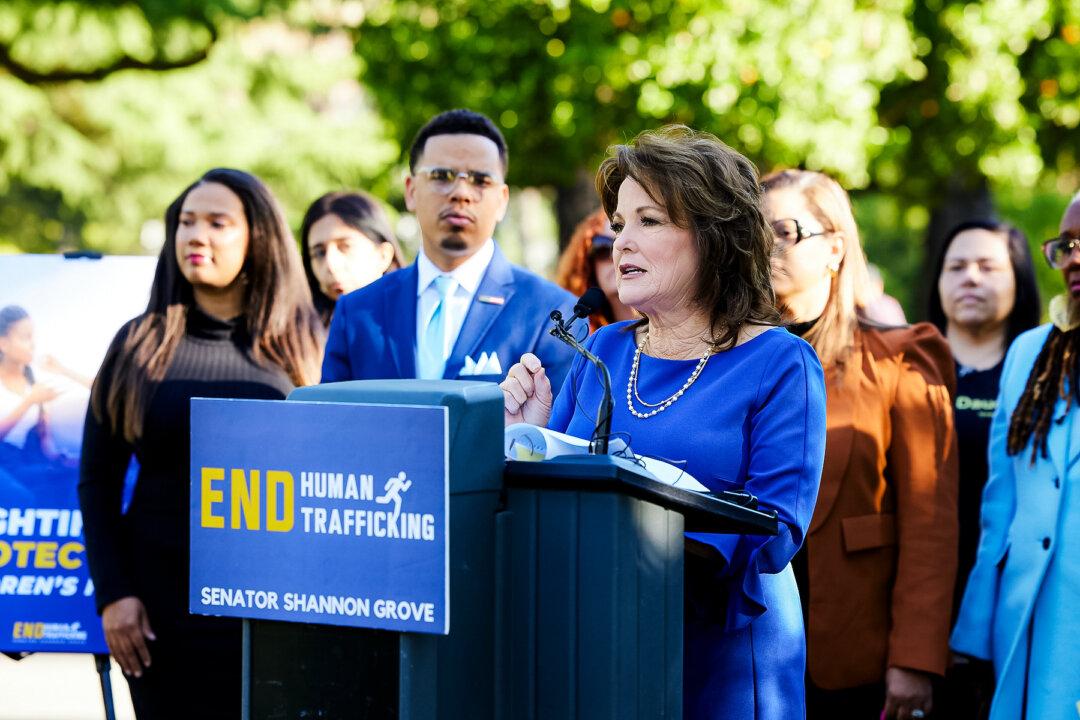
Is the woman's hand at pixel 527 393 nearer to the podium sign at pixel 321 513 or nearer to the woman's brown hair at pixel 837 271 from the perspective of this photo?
the podium sign at pixel 321 513

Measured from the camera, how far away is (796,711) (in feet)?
10.5

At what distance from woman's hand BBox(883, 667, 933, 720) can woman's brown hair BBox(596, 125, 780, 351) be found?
150 centimetres

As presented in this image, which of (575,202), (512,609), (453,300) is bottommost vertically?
(512,609)

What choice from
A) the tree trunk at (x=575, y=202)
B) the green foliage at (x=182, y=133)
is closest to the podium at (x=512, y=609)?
the tree trunk at (x=575, y=202)

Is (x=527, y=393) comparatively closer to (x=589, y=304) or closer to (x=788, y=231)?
(x=589, y=304)

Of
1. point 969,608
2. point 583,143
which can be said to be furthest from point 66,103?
point 969,608

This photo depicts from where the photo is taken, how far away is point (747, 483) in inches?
117

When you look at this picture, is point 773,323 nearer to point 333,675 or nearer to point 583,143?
point 333,675

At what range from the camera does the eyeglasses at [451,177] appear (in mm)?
4844

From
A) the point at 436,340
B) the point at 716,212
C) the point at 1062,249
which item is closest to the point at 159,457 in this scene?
the point at 436,340

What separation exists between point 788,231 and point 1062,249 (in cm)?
77

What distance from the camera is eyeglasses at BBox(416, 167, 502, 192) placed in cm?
484

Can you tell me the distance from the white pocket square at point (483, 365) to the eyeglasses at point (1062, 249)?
1636 mm

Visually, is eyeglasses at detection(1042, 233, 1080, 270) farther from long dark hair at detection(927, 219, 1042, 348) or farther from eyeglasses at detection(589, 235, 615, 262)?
eyeglasses at detection(589, 235, 615, 262)
